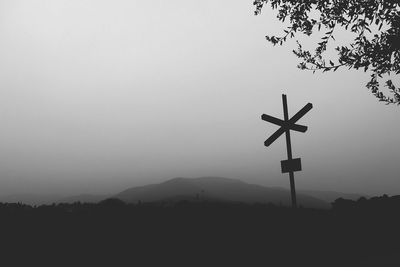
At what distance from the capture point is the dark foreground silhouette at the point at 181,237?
682 cm

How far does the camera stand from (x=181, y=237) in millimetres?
8008

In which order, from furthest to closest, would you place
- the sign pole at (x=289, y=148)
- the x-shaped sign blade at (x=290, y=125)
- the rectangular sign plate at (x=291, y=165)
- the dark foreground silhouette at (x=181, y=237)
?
the x-shaped sign blade at (x=290, y=125)
the sign pole at (x=289, y=148)
the rectangular sign plate at (x=291, y=165)
the dark foreground silhouette at (x=181, y=237)

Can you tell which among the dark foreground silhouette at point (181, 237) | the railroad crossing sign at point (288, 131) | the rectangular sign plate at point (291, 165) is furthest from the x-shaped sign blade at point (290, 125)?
the dark foreground silhouette at point (181, 237)

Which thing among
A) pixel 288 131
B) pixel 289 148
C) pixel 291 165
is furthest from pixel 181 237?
pixel 288 131

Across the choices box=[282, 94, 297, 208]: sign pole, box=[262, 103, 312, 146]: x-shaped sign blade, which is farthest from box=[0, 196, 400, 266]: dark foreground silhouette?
box=[262, 103, 312, 146]: x-shaped sign blade

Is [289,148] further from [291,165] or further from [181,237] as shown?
[181,237]

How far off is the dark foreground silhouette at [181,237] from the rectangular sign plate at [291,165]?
1274 mm

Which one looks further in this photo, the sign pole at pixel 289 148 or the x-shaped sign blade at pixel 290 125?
the x-shaped sign blade at pixel 290 125

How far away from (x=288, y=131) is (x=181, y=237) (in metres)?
4.39

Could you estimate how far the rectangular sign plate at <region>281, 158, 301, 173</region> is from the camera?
30.3 ft

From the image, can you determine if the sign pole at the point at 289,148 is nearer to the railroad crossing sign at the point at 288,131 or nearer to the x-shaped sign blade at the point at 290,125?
the railroad crossing sign at the point at 288,131

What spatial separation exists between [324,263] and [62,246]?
20.2ft

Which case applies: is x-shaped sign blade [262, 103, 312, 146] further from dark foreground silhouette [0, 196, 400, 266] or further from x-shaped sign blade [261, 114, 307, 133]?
dark foreground silhouette [0, 196, 400, 266]

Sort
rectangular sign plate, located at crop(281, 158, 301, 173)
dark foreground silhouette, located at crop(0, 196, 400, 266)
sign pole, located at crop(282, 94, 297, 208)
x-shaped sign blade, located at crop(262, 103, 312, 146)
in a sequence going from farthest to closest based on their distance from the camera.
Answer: x-shaped sign blade, located at crop(262, 103, 312, 146) < sign pole, located at crop(282, 94, 297, 208) < rectangular sign plate, located at crop(281, 158, 301, 173) < dark foreground silhouette, located at crop(0, 196, 400, 266)
